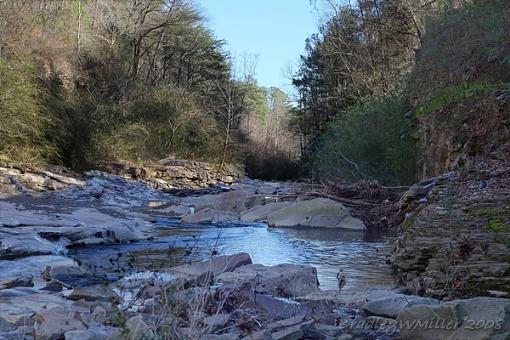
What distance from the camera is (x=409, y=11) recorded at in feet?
Answer: 64.5

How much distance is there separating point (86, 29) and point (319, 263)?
2280 centimetres

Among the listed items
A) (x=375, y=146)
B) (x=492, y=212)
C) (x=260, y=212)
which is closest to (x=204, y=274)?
(x=492, y=212)

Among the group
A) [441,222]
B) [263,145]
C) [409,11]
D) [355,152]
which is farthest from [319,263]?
[263,145]

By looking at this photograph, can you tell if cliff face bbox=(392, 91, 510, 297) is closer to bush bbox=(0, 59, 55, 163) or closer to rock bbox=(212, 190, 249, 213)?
rock bbox=(212, 190, 249, 213)

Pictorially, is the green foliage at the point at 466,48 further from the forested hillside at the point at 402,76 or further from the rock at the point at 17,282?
the rock at the point at 17,282

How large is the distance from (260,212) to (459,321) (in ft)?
34.7

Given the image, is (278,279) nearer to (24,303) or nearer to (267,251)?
(24,303)

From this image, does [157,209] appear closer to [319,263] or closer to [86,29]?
[319,263]

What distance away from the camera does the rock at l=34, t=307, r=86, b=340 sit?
2.99 m

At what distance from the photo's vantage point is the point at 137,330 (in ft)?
8.31

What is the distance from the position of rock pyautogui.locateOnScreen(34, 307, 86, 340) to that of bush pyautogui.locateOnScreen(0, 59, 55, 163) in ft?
45.9

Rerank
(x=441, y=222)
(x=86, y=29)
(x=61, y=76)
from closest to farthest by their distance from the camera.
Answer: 1. (x=441, y=222)
2. (x=61, y=76)
3. (x=86, y=29)

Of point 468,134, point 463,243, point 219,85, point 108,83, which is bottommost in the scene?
point 463,243

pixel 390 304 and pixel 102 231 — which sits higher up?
pixel 390 304
